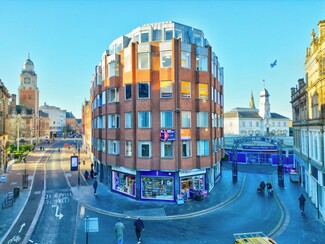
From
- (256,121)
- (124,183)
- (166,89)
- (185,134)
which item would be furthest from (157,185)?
(256,121)

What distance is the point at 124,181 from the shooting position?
25.2 m

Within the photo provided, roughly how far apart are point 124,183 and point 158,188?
14.0ft

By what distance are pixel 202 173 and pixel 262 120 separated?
77383mm

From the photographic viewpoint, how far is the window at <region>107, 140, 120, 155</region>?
25.5 m

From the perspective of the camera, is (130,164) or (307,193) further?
(307,193)

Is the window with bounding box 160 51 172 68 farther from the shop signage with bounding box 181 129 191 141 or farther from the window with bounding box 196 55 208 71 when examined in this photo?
the shop signage with bounding box 181 129 191 141

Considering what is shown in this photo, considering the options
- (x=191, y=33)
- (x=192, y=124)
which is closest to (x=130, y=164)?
(x=192, y=124)

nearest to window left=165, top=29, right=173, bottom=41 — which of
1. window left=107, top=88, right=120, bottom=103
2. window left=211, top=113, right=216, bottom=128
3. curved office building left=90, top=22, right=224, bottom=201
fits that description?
curved office building left=90, top=22, right=224, bottom=201

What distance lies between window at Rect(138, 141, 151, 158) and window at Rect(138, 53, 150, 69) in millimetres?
7343

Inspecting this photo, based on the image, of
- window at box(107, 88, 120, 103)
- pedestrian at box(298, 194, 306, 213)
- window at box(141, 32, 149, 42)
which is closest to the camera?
pedestrian at box(298, 194, 306, 213)

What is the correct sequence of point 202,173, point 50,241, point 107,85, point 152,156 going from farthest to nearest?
point 107,85 < point 202,173 < point 152,156 < point 50,241

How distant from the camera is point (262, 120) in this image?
306ft

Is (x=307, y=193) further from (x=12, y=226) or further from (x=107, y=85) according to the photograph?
(x=12, y=226)

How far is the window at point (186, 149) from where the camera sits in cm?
2294
